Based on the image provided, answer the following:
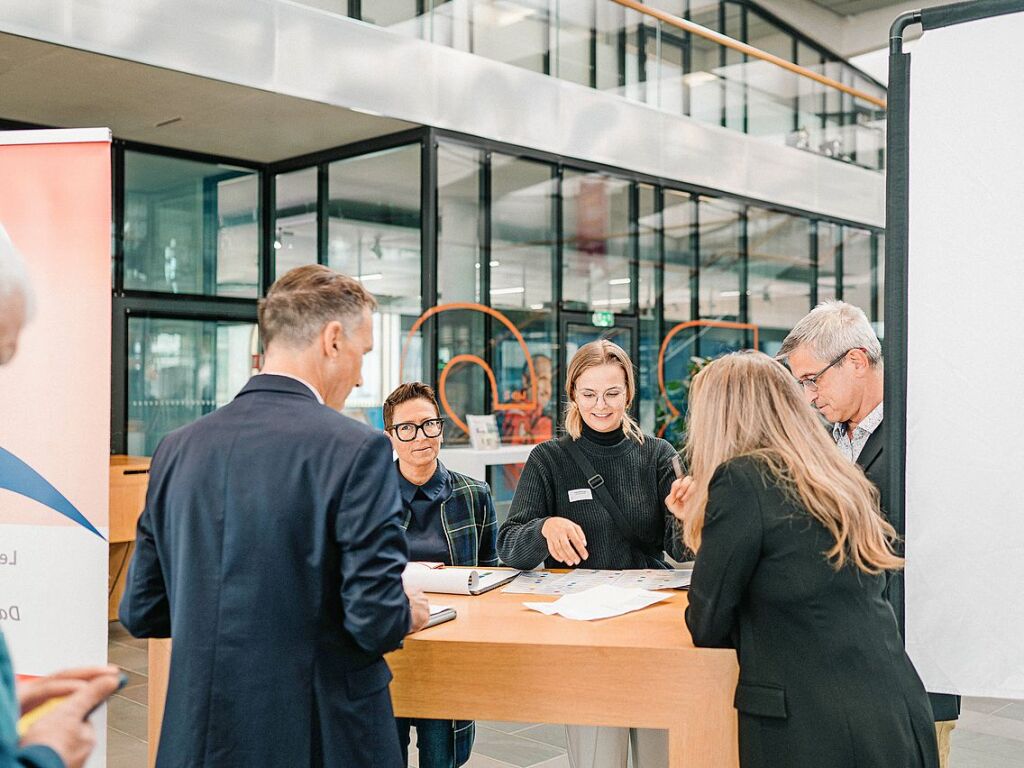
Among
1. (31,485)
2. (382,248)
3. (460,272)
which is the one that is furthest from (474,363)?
(31,485)

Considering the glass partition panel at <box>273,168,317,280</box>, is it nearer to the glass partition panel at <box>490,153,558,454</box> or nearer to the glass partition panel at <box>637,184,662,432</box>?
the glass partition panel at <box>490,153,558,454</box>

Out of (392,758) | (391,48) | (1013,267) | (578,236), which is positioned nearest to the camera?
(1013,267)

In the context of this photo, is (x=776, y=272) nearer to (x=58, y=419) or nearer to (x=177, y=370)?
(x=177, y=370)

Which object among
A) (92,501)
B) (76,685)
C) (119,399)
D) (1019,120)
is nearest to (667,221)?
(119,399)

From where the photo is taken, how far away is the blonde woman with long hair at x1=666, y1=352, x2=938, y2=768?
81.5 inches

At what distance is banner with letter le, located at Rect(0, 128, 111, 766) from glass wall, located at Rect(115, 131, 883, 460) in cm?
481

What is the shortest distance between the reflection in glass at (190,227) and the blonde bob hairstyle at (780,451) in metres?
6.89

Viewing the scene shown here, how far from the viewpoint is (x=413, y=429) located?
3.33m

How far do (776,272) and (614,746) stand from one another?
10024 millimetres

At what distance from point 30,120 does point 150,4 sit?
6.53 feet

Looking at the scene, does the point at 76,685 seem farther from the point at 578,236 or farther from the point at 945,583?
the point at 578,236

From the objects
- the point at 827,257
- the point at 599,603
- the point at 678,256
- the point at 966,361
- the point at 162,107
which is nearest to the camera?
the point at 966,361

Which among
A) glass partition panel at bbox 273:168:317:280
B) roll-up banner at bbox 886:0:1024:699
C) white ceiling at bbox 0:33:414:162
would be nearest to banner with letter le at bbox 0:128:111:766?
roll-up banner at bbox 886:0:1024:699

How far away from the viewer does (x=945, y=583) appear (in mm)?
1916
